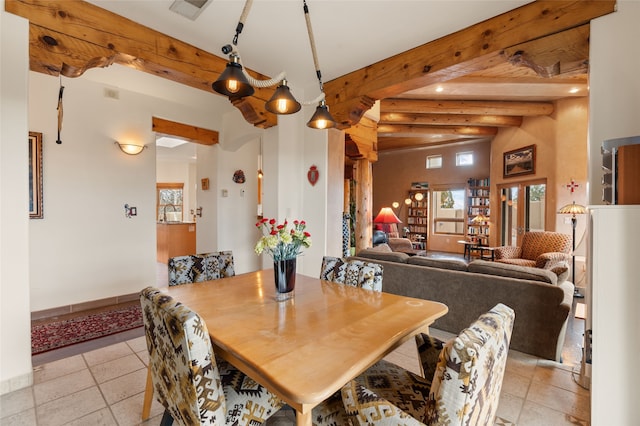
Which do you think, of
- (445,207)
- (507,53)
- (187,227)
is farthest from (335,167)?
(445,207)

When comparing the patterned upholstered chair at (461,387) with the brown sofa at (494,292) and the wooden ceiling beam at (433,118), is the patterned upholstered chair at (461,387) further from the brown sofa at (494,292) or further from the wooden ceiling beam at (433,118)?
the wooden ceiling beam at (433,118)

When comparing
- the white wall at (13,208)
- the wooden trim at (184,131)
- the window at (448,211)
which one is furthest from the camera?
the window at (448,211)

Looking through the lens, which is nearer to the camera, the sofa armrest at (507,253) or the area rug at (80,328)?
the area rug at (80,328)

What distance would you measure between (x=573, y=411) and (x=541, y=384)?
11.0 inches

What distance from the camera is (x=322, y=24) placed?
2.60 meters

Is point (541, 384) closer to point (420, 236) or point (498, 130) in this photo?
point (498, 130)

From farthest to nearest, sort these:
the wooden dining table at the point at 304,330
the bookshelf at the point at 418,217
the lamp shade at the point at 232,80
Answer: the bookshelf at the point at 418,217 → the lamp shade at the point at 232,80 → the wooden dining table at the point at 304,330

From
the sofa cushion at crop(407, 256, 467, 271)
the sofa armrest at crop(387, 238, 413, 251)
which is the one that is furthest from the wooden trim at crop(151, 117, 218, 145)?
the sofa armrest at crop(387, 238, 413, 251)

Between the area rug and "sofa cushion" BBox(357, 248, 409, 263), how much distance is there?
2640 millimetres

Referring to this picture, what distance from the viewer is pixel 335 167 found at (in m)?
4.04

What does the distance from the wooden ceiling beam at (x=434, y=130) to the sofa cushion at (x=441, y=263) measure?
504 centimetres

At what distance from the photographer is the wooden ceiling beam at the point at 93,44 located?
221 cm

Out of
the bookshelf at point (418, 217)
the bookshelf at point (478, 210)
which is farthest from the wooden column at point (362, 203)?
the bookshelf at point (418, 217)

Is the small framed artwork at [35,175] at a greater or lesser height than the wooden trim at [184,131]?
lesser
